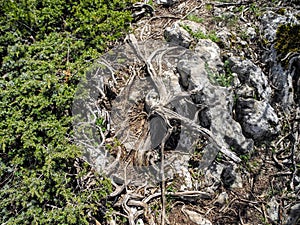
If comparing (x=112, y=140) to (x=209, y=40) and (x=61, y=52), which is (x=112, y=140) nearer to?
(x=61, y=52)

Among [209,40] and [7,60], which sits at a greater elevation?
[7,60]

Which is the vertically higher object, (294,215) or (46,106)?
(46,106)

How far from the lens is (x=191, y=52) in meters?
4.95

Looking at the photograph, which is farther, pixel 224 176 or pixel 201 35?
pixel 201 35

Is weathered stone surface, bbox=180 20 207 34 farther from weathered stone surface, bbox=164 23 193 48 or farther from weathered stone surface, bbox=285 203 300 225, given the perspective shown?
weathered stone surface, bbox=285 203 300 225

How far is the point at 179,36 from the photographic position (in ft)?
16.6

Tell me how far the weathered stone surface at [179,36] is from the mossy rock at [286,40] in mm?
1233

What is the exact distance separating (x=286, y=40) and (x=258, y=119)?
1.27 metres

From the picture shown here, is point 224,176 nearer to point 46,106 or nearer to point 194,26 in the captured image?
point 46,106

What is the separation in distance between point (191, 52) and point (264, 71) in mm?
1065

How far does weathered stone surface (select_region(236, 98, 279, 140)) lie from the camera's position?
14.4 feet

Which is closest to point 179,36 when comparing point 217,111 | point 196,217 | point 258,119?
point 217,111

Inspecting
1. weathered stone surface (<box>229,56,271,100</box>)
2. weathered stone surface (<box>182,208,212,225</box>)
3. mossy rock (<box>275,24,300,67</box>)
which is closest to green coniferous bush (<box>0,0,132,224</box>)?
weathered stone surface (<box>182,208,212,225</box>)

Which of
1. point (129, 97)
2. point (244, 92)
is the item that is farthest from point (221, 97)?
point (129, 97)
